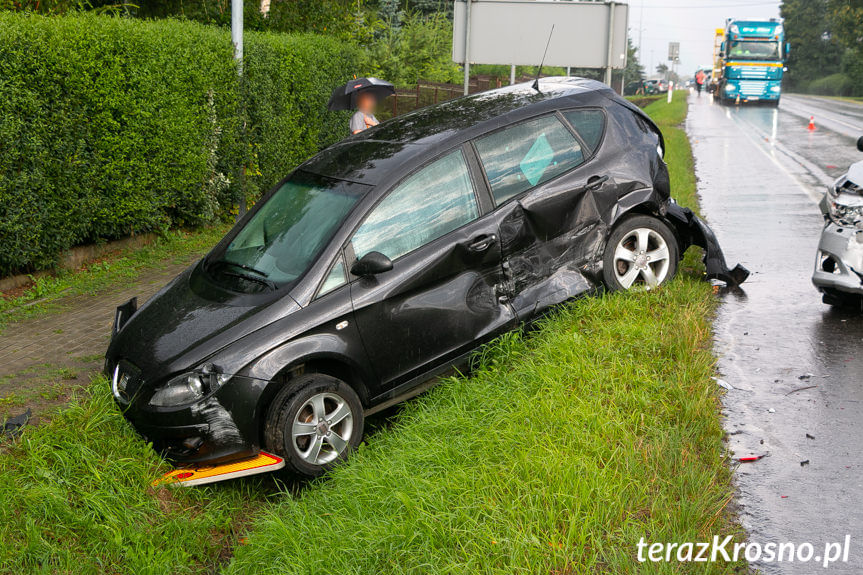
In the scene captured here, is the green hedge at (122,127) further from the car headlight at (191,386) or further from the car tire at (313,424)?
the car tire at (313,424)

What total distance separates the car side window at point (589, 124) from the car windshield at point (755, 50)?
1545 inches

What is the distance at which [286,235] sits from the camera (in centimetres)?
578

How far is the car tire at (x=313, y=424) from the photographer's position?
4.93 meters

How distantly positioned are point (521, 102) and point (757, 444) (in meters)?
3.17

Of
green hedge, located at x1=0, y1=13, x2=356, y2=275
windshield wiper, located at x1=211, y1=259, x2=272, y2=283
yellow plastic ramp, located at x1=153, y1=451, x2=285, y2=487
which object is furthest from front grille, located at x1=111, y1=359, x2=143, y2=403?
green hedge, located at x1=0, y1=13, x2=356, y2=275

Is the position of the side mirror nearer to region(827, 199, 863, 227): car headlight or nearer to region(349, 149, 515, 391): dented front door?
region(349, 149, 515, 391): dented front door

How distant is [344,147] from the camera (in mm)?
6520

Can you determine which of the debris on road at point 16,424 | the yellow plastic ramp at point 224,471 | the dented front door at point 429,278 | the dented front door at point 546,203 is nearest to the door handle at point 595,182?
the dented front door at point 546,203

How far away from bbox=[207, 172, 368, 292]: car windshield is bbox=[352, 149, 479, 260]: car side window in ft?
0.65

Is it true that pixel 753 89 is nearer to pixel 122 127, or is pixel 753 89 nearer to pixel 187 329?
pixel 122 127

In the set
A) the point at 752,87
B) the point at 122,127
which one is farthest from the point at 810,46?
the point at 122,127

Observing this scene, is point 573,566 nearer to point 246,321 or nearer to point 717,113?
point 246,321

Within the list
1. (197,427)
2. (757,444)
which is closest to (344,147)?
(197,427)

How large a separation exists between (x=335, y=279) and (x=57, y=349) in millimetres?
3045
